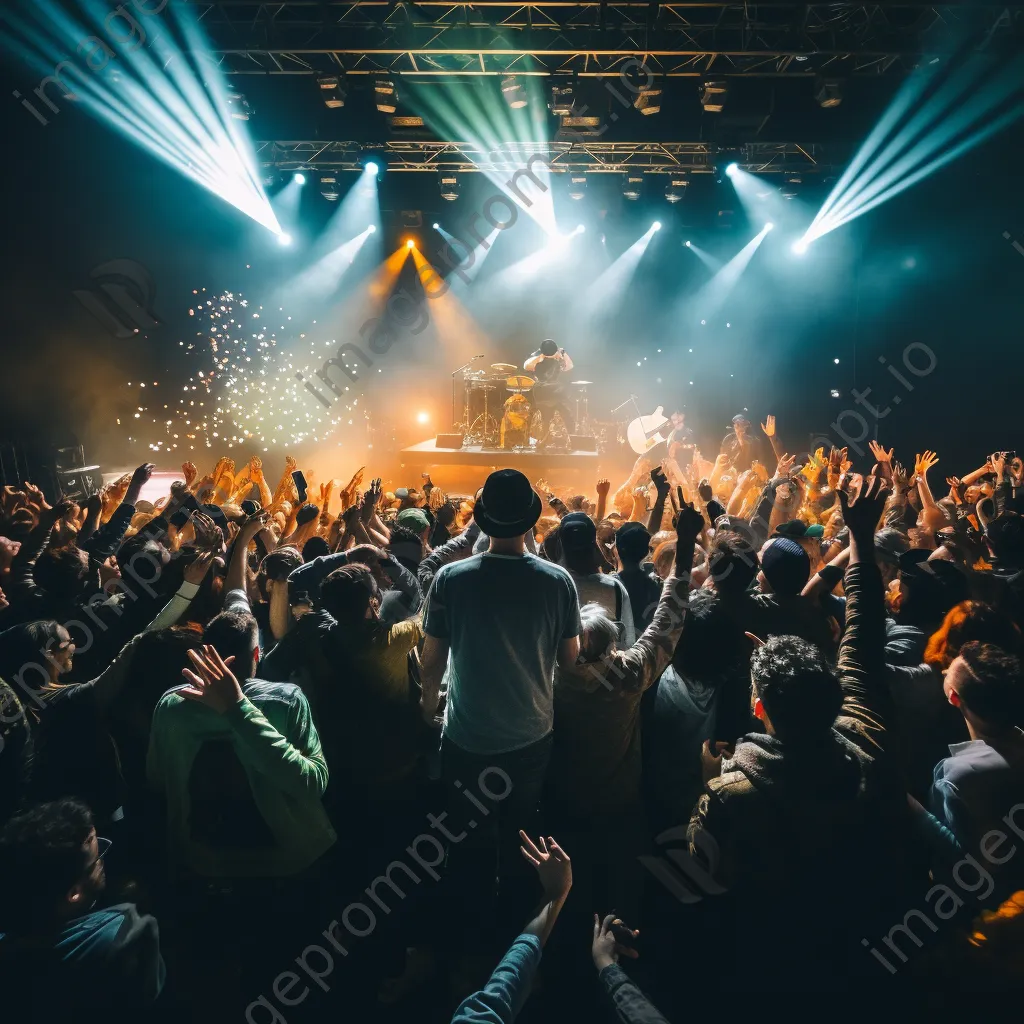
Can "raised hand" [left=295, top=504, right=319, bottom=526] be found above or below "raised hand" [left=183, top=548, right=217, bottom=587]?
above

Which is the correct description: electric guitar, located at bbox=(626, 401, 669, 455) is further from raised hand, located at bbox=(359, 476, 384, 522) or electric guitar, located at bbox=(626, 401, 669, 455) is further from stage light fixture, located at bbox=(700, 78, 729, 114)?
raised hand, located at bbox=(359, 476, 384, 522)

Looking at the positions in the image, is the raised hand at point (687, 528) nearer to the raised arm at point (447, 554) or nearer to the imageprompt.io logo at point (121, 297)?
the raised arm at point (447, 554)

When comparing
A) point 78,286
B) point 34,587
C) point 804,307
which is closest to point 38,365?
point 78,286

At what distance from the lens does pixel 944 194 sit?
988 centimetres

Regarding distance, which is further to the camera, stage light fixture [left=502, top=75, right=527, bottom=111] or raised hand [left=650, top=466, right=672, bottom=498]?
stage light fixture [left=502, top=75, right=527, bottom=111]

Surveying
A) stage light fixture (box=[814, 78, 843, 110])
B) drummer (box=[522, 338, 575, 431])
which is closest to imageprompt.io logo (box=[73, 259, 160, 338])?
drummer (box=[522, 338, 575, 431])

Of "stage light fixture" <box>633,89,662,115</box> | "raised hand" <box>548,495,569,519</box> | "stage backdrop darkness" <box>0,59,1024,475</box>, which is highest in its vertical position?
"stage light fixture" <box>633,89,662,115</box>

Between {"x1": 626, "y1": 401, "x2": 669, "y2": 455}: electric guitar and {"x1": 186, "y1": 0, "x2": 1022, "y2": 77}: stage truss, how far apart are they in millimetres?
7204

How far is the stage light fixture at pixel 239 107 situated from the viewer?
8.45 meters

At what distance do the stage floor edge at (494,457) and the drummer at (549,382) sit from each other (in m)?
1.41

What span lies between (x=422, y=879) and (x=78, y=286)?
40.0 feet

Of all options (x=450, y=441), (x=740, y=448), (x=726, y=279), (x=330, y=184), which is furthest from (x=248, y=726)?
(x=726, y=279)

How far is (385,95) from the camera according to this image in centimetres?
838

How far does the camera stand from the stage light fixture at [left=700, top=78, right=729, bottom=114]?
25.6 ft
